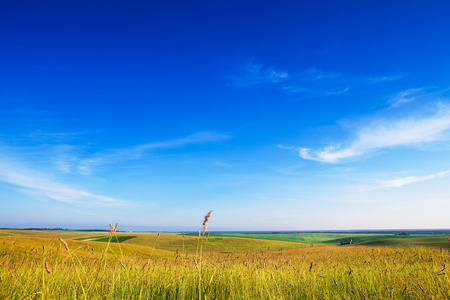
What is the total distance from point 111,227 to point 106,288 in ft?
6.68

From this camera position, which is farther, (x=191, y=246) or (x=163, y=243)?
(x=163, y=243)

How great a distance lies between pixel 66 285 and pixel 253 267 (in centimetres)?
405

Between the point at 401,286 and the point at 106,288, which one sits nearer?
the point at 106,288

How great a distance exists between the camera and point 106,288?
13.8 feet

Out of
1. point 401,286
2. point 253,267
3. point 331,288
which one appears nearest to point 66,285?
point 253,267

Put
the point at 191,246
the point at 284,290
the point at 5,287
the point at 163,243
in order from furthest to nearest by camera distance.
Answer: the point at 163,243 → the point at 191,246 → the point at 284,290 → the point at 5,287

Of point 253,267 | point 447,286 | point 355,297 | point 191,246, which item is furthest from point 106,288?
point 191,246

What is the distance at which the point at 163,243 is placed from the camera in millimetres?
49344

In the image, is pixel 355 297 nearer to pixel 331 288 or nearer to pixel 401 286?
pixel 331 288

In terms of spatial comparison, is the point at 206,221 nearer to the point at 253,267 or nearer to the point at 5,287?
the point at 5,287

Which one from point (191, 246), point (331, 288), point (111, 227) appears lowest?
point (191, 246)

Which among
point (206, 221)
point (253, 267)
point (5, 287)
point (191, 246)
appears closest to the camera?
point (206, 221)

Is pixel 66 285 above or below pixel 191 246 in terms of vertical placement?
above

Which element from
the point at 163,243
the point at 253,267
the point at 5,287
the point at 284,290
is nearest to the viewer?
the point at 5,287
